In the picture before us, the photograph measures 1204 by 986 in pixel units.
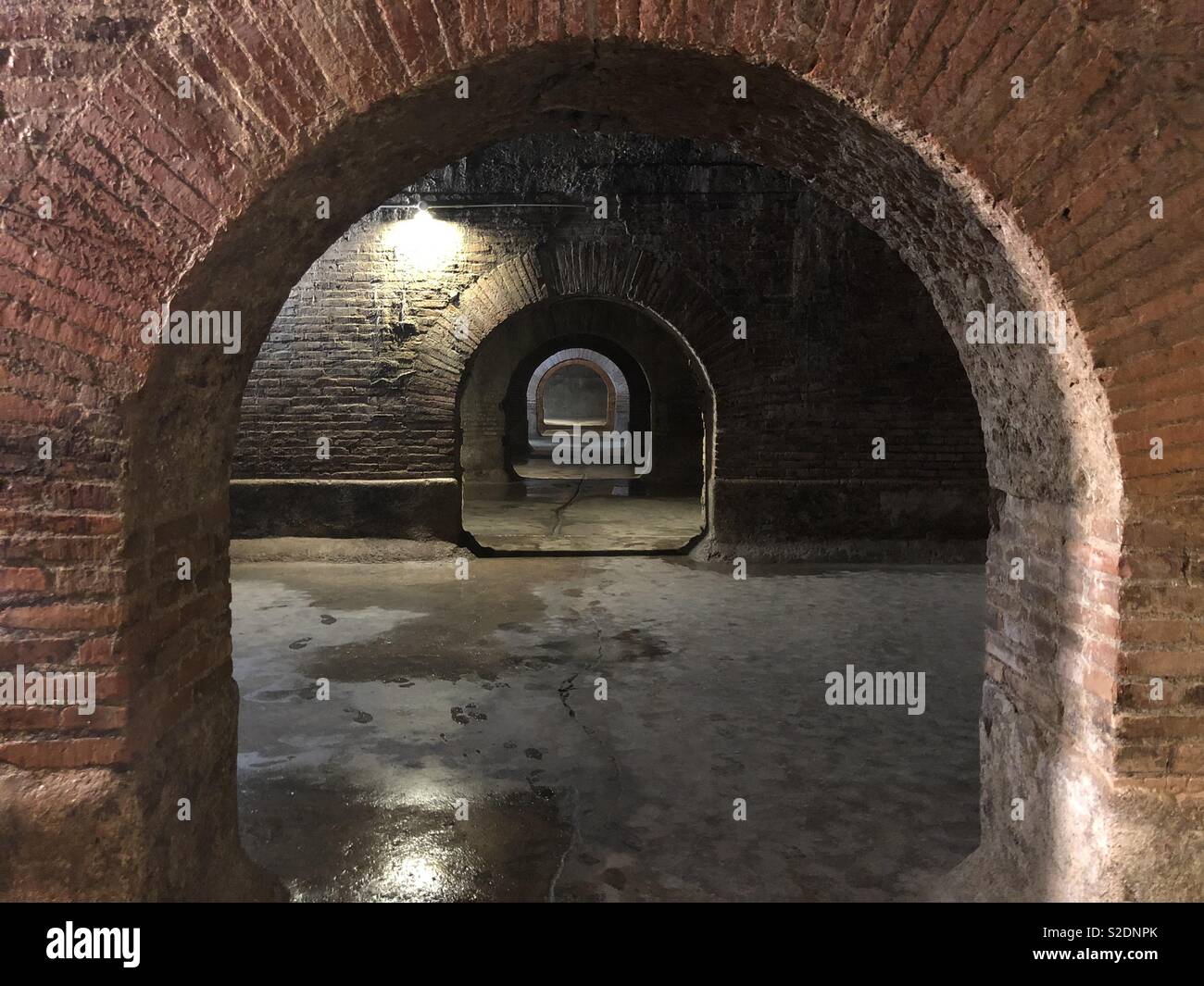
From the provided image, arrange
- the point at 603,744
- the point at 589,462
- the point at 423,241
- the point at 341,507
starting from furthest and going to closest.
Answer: the point at 589,462 → the point at 341,507 → the point at 423,241 → the point at 603,744

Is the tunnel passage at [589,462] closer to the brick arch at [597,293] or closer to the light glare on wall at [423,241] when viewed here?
the brick arch at [597,293]

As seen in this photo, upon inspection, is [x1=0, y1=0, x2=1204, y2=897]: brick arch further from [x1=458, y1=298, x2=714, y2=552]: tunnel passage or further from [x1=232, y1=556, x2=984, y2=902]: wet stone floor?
[x1=458, y1=298, x2=714, y2=552]: tunnel passage

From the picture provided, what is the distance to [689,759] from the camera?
401 cm

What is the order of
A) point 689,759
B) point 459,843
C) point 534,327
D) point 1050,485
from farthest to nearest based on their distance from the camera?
point 534,327
point 689,759
point 459,843
point 1050,485

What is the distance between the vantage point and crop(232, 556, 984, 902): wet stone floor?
3141 mm

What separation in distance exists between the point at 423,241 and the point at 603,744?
18.5 feet

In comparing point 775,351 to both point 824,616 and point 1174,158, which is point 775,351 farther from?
point 1174,158

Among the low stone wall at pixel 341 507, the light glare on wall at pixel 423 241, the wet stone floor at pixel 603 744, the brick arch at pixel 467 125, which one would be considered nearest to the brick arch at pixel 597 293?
the light glare on wall at pixel 423 241

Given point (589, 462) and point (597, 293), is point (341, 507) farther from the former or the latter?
point (589, 462)

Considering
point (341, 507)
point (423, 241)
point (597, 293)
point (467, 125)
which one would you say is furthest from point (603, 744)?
point (423, 241)

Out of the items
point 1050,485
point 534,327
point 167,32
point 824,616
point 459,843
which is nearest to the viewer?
point 167,32

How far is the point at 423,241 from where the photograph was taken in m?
8.24
